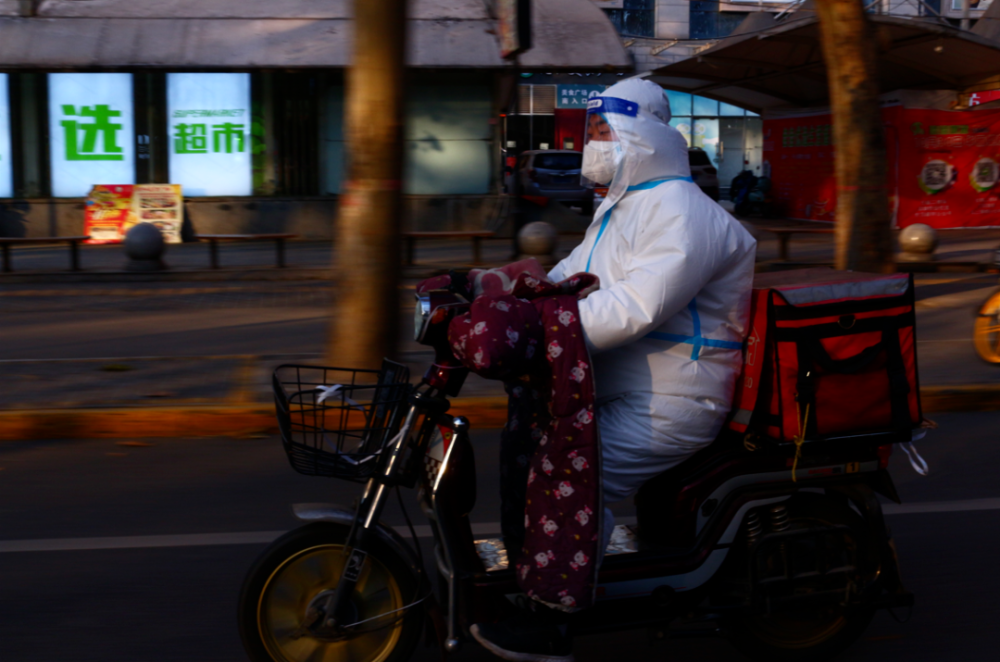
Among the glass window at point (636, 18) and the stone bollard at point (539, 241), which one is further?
the glass window at point (636, 18)

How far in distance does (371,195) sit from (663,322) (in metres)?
4.00

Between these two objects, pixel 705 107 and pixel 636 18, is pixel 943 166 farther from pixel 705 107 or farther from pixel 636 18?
pixel 636 18

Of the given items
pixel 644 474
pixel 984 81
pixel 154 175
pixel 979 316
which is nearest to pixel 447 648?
pixel 644 474

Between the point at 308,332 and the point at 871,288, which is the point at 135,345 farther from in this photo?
the point at 871,288

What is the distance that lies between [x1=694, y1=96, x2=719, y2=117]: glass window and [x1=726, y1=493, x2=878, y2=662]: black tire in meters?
34.8

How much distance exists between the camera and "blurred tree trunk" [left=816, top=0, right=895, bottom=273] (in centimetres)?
851

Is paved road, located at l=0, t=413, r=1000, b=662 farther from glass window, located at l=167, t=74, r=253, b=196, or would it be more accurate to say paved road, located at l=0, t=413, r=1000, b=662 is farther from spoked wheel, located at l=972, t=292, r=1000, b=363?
glass window, located at l=167, t=74, r=253, b=196

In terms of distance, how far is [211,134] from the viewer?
19.7m

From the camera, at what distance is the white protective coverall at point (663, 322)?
277 centimetres

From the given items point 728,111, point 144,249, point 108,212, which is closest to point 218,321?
point 144,249

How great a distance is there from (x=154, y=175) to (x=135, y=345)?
1159cm

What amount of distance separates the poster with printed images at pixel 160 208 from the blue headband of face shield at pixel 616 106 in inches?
684

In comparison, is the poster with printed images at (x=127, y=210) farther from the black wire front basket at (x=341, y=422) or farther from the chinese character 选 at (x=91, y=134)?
the black wire front basket at (x=341, y=422)

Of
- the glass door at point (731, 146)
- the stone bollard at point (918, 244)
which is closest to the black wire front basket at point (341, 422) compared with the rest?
the stone bollard at point (918, 244)
